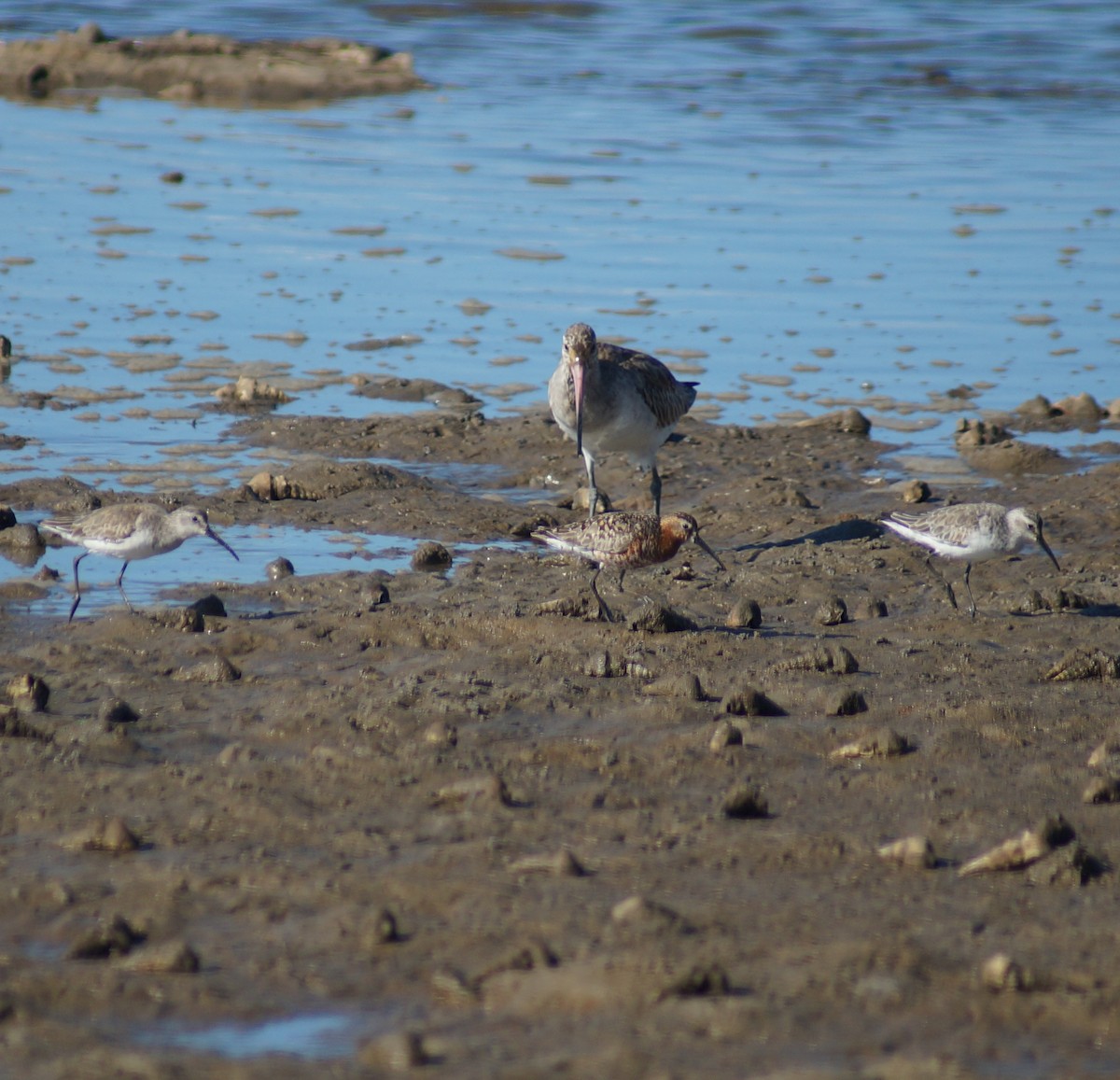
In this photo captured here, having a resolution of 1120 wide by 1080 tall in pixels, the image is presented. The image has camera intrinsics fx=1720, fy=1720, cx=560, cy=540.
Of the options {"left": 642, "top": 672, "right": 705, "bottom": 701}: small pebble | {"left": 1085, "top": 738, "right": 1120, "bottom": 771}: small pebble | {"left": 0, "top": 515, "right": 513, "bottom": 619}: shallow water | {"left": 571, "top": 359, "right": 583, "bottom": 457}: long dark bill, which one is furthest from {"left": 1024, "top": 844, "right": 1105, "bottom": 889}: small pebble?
{"left": 571, "top": 359, "right": 583, "bottom": 457}: long dark bill

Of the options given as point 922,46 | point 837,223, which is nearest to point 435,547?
point 837,223

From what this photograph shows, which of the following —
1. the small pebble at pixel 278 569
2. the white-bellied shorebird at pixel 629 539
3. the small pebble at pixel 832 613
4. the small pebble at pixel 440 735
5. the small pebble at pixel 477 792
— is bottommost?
the small pebble at pixel 278 569

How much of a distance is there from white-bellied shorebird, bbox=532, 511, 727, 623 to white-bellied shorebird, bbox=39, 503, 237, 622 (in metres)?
1.88

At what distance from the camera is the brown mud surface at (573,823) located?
430 cm

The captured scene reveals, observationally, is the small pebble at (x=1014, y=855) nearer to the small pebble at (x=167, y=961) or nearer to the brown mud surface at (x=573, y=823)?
the brown mud surface at (x=573, y=823)

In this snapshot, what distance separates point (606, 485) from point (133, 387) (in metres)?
3.58

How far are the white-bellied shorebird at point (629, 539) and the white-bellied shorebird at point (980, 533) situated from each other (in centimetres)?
127

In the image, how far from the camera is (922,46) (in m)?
30.5

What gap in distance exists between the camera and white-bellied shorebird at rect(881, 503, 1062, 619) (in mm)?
8570

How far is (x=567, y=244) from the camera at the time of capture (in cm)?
1689

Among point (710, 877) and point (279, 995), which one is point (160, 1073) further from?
point (710, 877)

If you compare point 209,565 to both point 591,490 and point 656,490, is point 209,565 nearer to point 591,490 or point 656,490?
point 591,490

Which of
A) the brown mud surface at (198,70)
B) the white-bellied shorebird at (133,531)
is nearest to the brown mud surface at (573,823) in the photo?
the white-bellied shorebird at (133,531)

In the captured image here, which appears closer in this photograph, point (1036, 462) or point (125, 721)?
point (125, 721)
